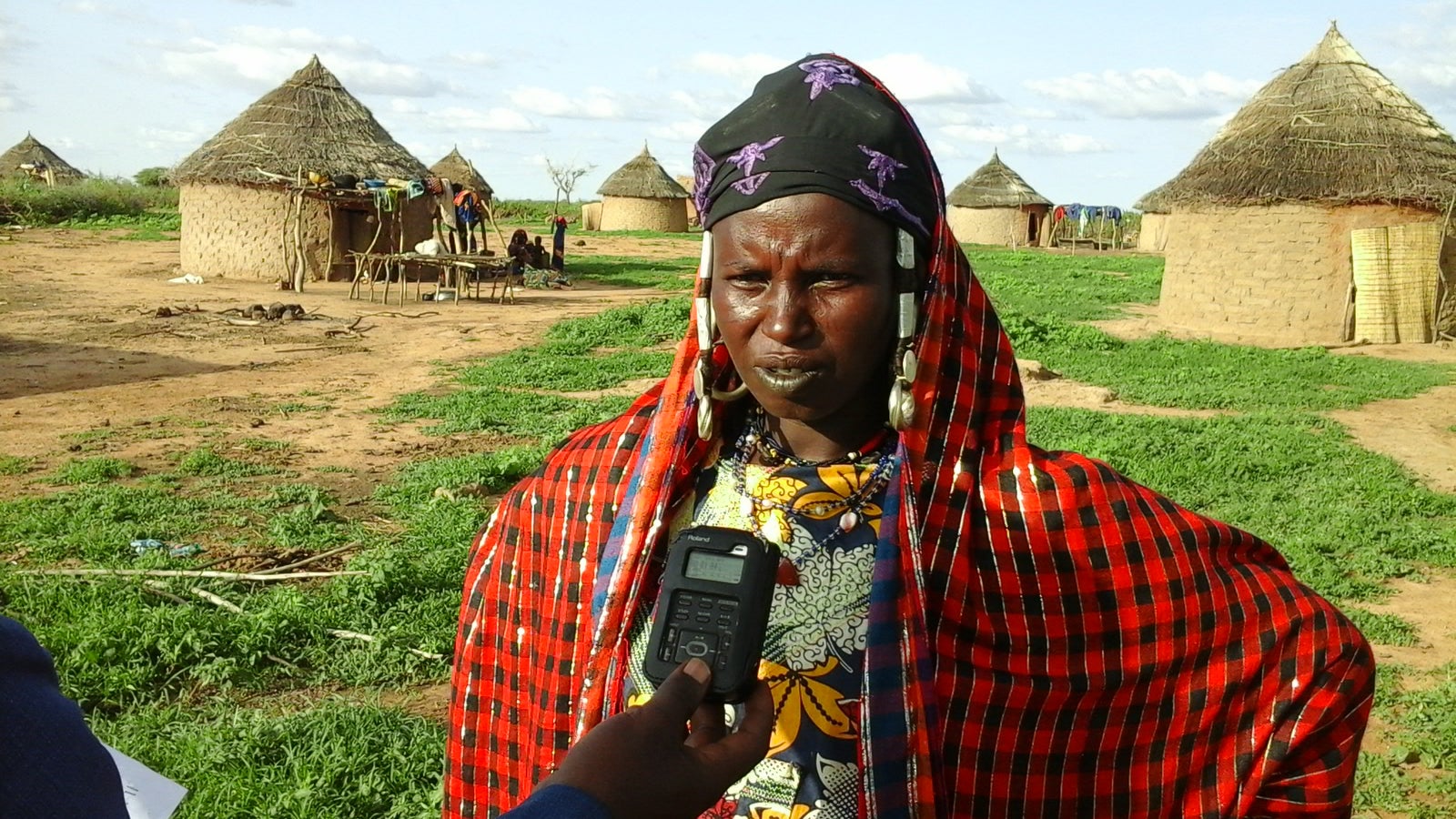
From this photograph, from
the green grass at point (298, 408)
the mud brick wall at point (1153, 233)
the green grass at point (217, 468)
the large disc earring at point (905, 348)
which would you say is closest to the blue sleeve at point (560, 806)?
the large disc earring at point (905, 348)

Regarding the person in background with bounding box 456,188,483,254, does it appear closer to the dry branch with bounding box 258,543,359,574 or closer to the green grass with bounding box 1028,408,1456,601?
the green grass with bounding box 1028,408,1456,601

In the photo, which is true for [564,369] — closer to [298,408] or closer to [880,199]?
[298,408]

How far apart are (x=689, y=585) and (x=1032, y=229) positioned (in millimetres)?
39609

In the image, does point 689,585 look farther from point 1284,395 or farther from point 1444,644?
point 1284,395

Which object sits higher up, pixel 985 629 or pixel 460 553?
pixel 985 629

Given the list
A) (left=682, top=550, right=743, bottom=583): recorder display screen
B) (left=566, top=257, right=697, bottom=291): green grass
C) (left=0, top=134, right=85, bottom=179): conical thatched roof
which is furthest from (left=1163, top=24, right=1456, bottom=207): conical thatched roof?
(left=0, top=134, right=85, bottom=179): conical thatched roof

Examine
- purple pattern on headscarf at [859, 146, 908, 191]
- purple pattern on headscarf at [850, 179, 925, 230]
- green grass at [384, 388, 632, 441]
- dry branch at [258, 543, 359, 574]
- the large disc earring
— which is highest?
purple pattern on headscarf at [859, 146, 908, 191]

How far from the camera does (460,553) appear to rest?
5383 millimetres

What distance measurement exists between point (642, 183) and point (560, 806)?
3940cm

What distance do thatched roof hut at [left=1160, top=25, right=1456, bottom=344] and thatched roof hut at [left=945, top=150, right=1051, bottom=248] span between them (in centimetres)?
2152

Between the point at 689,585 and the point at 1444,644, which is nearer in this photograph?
the point at 689,585

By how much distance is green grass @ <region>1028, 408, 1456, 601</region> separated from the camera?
225 inches

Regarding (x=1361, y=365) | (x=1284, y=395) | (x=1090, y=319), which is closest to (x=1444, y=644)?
(x=1284, y=395)

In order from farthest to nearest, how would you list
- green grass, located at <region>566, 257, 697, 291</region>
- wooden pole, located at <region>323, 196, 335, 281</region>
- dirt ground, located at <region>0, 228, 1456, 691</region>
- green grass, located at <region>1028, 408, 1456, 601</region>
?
green grass, located at <region>566, 257, 697, 291</region>, wooden pole, located at <region>323, 196, 335, 281</region>, dirt ground, located at <region>0, 228, 1456, 691</region>, green grass, located at <region>1028, 408, 1456, 601</region>
